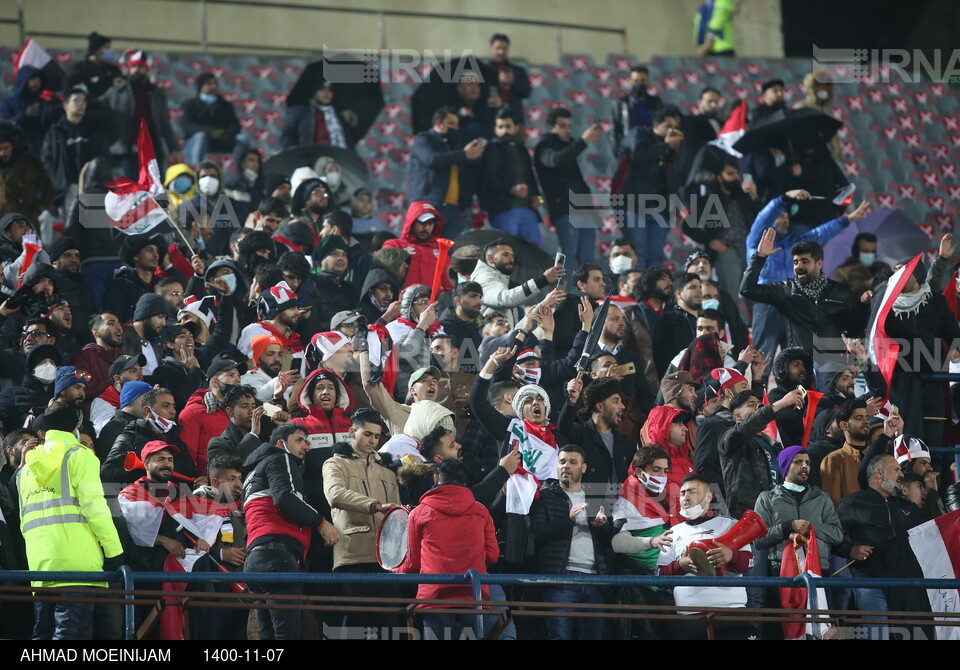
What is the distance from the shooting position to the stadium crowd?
997 cm

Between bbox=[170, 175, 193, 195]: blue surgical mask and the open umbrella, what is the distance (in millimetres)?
5624

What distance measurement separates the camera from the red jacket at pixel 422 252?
1370cm

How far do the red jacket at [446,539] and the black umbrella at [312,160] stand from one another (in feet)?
20.7

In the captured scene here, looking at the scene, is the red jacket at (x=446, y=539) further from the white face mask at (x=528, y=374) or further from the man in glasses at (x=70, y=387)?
the man in glasses at (x=70, y=387)

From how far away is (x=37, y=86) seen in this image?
15.9 m

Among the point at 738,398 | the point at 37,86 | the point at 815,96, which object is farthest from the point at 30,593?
the point at 815,96

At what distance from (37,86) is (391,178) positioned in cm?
399

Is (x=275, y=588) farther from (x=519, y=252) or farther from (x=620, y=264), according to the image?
(x=620, y=264)

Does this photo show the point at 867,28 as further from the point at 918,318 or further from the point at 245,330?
the point at 245,330

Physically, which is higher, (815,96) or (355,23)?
(355,23)

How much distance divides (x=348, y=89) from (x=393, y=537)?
7646mm

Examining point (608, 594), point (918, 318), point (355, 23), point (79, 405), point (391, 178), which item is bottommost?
point (608, 594)

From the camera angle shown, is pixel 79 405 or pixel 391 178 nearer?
pixel 79 405

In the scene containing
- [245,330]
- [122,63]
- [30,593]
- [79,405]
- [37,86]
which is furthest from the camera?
[122,63]
